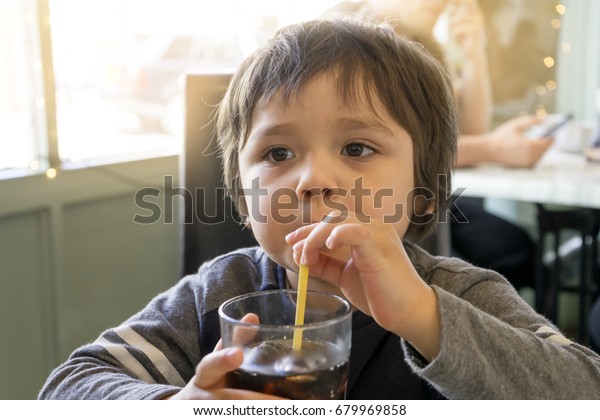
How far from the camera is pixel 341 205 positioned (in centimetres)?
77

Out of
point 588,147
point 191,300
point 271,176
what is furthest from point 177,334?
point 588,147

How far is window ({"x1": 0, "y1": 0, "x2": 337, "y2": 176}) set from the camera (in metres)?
1.68

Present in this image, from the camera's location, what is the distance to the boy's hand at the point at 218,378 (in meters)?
0.55

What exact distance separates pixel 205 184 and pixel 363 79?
0.47 m

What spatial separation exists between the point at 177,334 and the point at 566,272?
195 centimetres

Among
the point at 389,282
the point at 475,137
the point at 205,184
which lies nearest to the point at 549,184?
the point at 475,137

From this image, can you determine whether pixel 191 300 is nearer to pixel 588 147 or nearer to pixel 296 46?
pixel 296 46

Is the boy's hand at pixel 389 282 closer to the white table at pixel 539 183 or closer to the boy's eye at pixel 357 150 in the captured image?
the boy's eye at pixel 357 150

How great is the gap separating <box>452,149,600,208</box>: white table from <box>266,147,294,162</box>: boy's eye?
818 mm

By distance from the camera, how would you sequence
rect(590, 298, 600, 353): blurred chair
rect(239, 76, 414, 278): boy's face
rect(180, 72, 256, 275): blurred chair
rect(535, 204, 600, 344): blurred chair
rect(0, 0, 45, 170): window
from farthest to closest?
rect(535, 204, 600, 344): blurred chair, rect(0, 0, 45, 170): window, rect(590, 298, 600, 353): blurred chair, rect(180, 72, 256, 275): blurred chair, rect(239, 76, 414, 278): boy's face

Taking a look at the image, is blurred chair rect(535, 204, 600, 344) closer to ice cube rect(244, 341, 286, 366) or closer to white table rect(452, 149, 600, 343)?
white table rect(452, 149, 600, 343)

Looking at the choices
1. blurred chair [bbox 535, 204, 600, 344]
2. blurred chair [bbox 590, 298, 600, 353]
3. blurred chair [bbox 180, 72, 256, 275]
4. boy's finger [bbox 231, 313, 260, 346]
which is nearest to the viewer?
boy's finger [bbox 231, 313, 260, 346]

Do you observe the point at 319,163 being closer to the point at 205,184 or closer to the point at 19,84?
the point at 205,184

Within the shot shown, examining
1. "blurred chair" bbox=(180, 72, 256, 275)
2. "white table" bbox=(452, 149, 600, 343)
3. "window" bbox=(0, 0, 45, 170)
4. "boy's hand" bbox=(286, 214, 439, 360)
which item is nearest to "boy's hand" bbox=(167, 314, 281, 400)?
"boy's hand" bbox=(286, 214, 439, 360)
